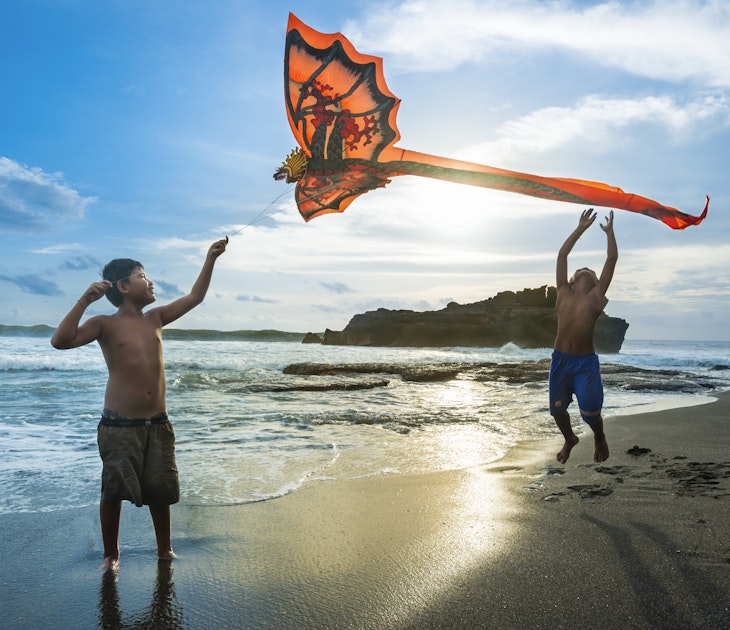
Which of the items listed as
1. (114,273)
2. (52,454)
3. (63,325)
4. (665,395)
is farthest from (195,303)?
(665,395)

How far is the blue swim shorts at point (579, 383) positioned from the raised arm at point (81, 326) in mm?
3184

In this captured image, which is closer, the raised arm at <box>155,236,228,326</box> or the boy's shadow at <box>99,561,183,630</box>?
the boy's shadow at <box>99,561,183,630</box>

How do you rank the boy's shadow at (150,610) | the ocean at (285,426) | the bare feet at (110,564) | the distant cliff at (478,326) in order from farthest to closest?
1. the distant cliff at (478,326)
2. the ocean at (285,426)
3. the bare feet at (110,564)
4. the boy's shadow at (150,610)

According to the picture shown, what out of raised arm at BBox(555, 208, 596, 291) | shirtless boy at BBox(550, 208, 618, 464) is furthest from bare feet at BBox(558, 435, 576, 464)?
raised arm at BBox(555, 208, 596, 291)

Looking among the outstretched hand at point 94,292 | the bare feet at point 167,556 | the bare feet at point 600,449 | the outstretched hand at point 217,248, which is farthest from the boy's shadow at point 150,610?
the bare feet at point 600,449

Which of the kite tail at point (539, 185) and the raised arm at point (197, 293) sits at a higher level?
the kite tail at point (539, 185)

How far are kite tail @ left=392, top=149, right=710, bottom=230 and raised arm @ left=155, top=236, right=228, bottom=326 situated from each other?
2.21m

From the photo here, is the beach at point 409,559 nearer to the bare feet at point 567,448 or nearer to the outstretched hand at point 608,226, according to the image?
the bare feet at point 567,448

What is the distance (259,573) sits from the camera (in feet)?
9.89

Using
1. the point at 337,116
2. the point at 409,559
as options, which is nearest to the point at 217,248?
the point at 409,559

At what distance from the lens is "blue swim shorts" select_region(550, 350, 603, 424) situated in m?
4.46

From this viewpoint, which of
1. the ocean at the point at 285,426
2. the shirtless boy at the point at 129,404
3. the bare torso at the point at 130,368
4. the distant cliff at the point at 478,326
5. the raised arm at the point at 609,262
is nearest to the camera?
the shirtless boy at the point at 129,404

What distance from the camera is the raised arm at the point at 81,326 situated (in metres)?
3.18

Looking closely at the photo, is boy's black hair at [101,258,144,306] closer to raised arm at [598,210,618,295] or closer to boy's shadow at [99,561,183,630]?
boy's shadow at [99,561,183,630]
